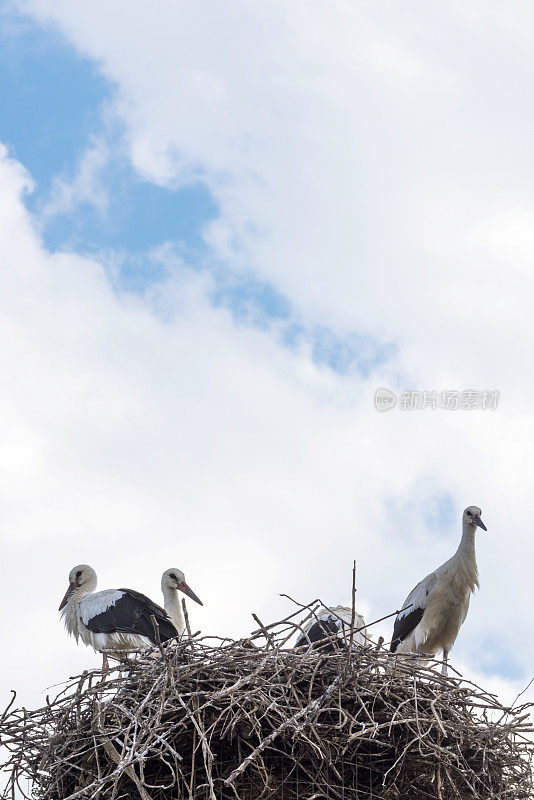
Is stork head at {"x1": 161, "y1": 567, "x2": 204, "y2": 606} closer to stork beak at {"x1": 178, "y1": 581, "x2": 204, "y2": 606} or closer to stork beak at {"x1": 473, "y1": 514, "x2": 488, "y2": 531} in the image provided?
stork beak at {"x1": 178, "y1": 581, "x2": 204, "y2": 606}

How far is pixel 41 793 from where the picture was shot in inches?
196

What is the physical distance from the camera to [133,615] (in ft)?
26.1

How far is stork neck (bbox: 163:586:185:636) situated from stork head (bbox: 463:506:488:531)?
2361 millimetres

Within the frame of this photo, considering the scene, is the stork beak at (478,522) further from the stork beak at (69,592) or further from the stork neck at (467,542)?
the stork beak at (69,592)

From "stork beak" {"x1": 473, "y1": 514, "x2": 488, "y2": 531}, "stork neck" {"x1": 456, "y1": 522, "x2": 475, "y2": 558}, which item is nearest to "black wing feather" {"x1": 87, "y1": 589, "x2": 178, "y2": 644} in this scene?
"stork neck" {"x1": 456, "y1": 522, "x2": 475, "y2": 558}

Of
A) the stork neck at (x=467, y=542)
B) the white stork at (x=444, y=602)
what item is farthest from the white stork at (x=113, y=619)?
the stork neck at (x=467, y=542)

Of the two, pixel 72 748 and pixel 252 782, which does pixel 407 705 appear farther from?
pixel 72 748

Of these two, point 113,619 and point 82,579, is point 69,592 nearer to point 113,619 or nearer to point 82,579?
point 82,579

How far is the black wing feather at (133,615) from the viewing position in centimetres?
788

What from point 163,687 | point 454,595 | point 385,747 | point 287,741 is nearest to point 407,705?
point 385,747

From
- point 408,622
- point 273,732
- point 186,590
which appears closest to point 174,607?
point 186,590

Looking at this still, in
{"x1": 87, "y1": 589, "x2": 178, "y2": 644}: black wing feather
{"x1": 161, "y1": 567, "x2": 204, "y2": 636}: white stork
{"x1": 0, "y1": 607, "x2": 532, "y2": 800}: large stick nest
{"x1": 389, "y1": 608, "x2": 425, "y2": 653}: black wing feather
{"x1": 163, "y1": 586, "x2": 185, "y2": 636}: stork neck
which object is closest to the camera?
{"x1": 0, "y1": 607, "x2": 532, "y2": 800}: large stick nest

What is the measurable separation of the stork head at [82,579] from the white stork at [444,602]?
8.45 ft

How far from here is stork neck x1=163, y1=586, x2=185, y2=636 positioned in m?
8.18
